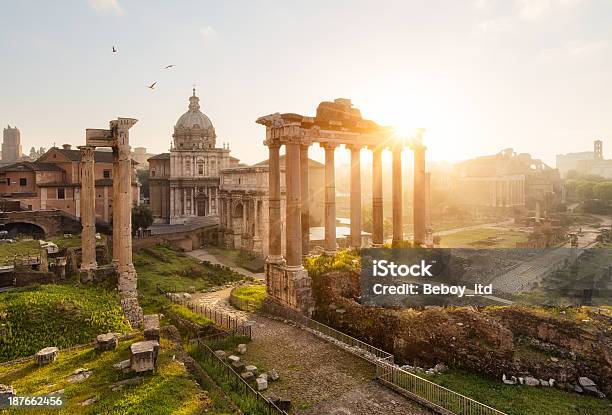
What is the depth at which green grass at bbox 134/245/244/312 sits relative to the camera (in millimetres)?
23984

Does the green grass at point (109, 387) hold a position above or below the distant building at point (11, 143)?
below

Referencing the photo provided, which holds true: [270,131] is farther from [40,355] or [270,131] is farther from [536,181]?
[536,181]

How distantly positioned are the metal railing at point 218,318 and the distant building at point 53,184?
24179 mm

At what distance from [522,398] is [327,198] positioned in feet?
44.9

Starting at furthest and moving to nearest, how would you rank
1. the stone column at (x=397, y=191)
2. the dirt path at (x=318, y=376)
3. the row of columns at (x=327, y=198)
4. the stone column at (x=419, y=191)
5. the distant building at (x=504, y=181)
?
1. the distant building at (x=504, y=181)
2. the stone column at (x=419, y=191)
3. the stone column at (x=397, y=191)
4. the row of columns at (x=327, y=198)
5. the dirt path at (x=318, y=376)

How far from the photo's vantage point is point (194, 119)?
6178cm

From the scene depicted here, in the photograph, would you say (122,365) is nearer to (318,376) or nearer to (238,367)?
(238,367)

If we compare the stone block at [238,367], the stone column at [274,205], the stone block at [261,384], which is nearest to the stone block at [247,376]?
the stone block at [261,384]

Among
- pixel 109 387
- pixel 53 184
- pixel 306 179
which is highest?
pixel 53 184

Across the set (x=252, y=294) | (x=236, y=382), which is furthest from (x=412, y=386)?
(x=252, y=294)

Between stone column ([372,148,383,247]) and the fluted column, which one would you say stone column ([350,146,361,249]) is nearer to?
stone column ([372,148,383,247])

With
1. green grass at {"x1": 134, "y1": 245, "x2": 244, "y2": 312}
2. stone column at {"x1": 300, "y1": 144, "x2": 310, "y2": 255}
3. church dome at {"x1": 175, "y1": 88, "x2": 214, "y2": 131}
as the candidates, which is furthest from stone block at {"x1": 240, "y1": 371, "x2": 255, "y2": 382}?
church dome at {"x1": 175, "y1": 88, "x2": 214, "y2": 131}

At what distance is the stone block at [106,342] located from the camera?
13445 mm

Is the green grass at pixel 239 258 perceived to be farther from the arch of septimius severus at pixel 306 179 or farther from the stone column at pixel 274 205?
the stone column at pixel 274 205
